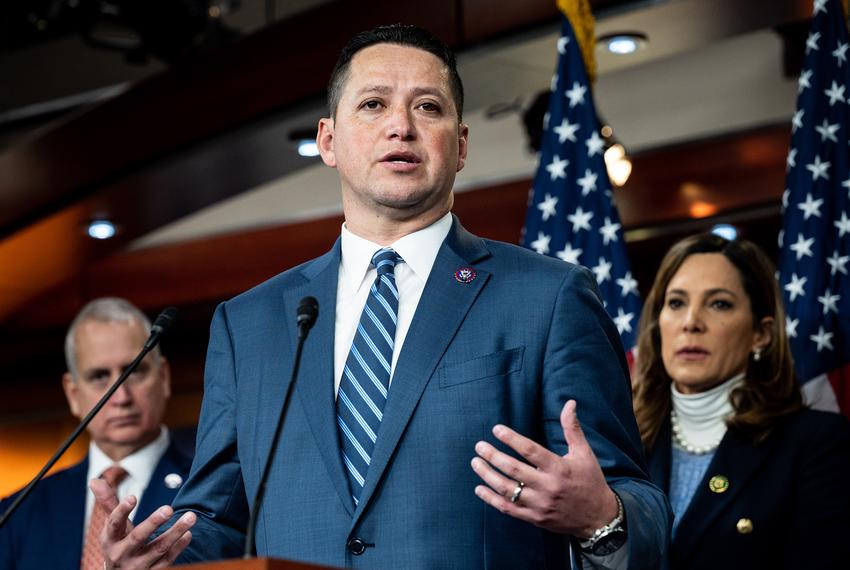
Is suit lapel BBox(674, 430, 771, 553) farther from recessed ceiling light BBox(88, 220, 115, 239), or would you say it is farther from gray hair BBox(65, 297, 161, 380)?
recessed ceiling light BBox(88, 220, 115, 239)

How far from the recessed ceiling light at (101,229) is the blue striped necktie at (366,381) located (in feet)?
17.1

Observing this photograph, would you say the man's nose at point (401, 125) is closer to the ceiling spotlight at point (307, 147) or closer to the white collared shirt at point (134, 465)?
the white collared shirt at point (134, 465)

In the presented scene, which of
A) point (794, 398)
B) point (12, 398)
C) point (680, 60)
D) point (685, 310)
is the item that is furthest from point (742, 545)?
point (12, 398)

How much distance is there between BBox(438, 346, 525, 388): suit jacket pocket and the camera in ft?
6.75

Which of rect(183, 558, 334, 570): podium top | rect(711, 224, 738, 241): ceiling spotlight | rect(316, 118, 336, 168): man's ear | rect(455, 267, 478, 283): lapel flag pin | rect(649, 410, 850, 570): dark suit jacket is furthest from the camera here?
rect(711, 224, 738, 241): ceiling spotlight

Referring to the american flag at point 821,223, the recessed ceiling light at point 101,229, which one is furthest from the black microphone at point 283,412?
the recessed ceiling light at point 101,229

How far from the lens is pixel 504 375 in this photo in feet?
6.77

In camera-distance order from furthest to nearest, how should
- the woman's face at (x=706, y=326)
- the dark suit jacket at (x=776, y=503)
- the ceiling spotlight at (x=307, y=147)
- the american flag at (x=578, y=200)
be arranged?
the ceiling spotlight at (x=307, y=147) → the american flag at (x=578, y=200) → the woman's face at (x=706, y=326) → the dark suit jacket at (x=776, y=503)

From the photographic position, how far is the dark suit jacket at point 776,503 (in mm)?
3057

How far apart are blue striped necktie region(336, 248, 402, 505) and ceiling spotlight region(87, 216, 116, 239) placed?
5.22 metres

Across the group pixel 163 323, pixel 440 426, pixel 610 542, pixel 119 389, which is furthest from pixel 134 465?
pixel 610 542

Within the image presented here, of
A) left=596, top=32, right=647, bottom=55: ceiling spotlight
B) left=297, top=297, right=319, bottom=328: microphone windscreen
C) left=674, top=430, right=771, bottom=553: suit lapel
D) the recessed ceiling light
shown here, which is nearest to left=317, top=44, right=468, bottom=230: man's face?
left=297, top=297, right=319, bottom=328: microphone windscreen

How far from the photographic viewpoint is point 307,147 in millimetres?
6141

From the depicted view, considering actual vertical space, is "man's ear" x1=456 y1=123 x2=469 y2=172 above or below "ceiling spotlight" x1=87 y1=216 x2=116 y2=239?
below
